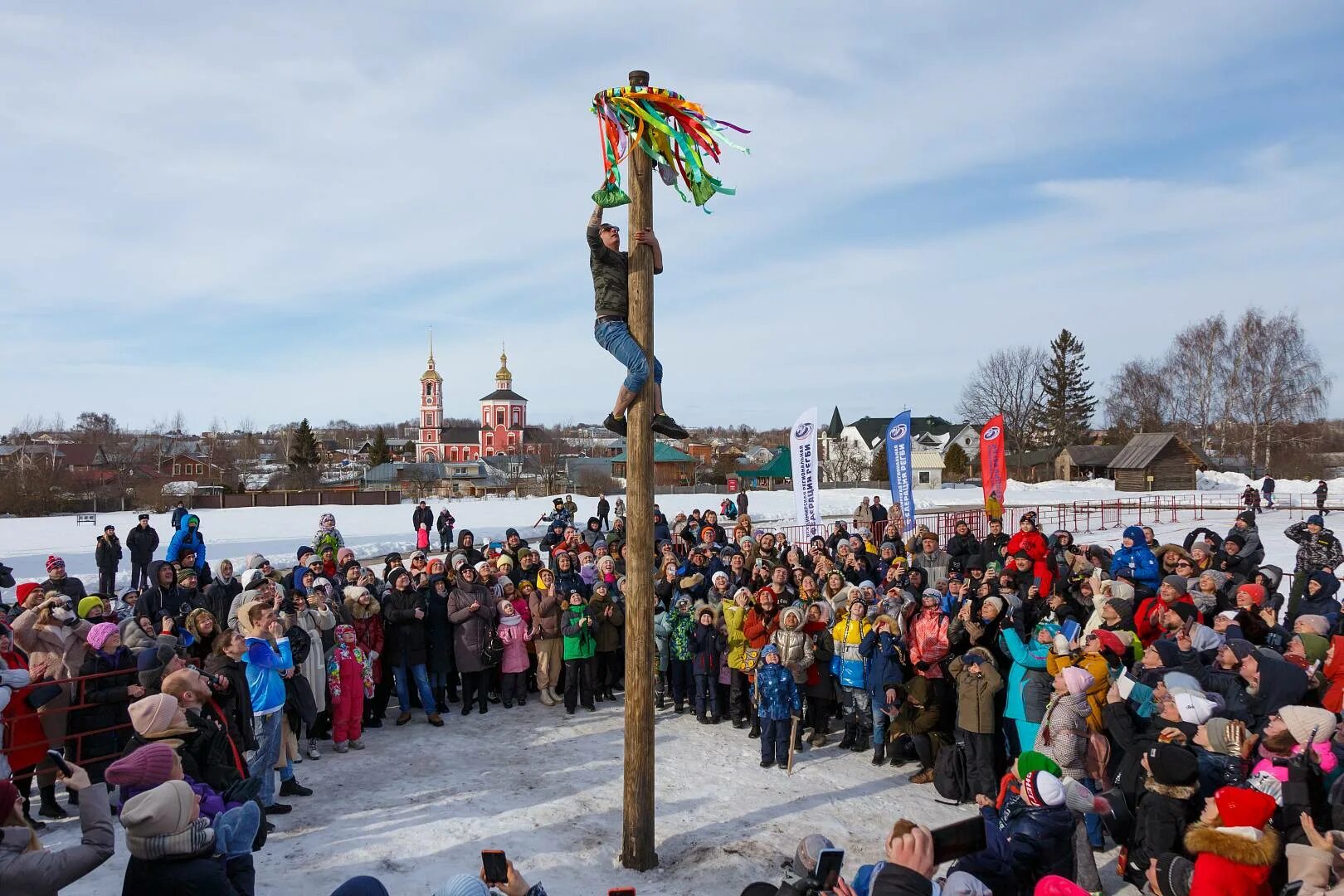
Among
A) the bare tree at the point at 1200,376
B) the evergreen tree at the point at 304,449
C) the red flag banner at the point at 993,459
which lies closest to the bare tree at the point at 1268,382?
the bare tree at the point at 1200,376

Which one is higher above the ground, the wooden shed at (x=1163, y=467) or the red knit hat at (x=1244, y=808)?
the wooden shed at (x=1163, y=467)

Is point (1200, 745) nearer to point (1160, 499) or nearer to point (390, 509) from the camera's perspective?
point (1160, 499)

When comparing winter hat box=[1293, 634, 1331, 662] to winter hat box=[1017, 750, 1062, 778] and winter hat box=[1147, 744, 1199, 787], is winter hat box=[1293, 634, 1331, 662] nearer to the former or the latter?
winter hat box=[1147, 744, 1199, 787]

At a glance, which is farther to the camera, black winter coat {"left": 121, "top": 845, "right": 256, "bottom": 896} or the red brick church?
the red brick church

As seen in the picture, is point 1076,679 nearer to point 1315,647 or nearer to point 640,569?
point 1315,647

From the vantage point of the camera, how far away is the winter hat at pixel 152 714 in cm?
418

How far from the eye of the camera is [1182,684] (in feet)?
18.7

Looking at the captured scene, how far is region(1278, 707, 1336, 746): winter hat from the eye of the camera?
15.9 ft

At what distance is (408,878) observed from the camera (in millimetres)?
5512

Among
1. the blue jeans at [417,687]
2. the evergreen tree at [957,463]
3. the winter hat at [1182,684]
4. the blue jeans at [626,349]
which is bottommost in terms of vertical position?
the blue jeans at [417,687]

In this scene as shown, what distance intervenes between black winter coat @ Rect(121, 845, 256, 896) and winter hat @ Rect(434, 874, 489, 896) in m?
1.16

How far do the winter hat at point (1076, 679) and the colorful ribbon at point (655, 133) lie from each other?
4.22m

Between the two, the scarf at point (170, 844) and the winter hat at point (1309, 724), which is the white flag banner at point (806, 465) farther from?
the scarf at point (170, 844)

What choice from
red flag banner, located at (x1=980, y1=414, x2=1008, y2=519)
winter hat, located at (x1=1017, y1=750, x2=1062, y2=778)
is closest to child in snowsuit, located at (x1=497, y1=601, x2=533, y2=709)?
winter hat, located at (x1=1017, y1=750, x2=1062, y2=778)
